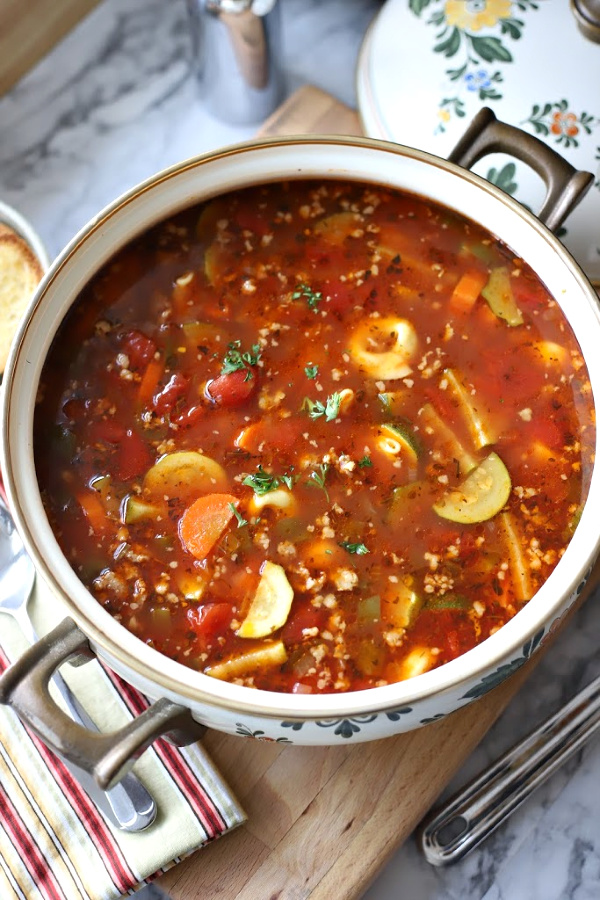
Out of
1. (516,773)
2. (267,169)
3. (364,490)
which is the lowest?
(516,773)

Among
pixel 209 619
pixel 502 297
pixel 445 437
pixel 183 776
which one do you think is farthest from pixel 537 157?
pixel 183 776

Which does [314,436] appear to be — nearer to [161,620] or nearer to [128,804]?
[161,620]

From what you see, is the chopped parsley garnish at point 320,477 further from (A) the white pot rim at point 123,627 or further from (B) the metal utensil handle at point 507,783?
(B) the metal utensil handle at point 507,783

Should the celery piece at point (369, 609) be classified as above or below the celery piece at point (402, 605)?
below

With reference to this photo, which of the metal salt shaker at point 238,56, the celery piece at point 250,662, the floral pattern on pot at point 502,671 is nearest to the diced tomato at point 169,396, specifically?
the celery piece at point 250,662

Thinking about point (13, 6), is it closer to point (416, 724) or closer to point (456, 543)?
point (456, 543)

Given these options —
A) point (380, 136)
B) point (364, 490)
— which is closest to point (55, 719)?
point (364, 490)

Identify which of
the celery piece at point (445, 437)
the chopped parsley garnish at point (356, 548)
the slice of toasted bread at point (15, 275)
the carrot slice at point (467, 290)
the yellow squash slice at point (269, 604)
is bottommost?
the slice of toasted bread at point (15, 275)
